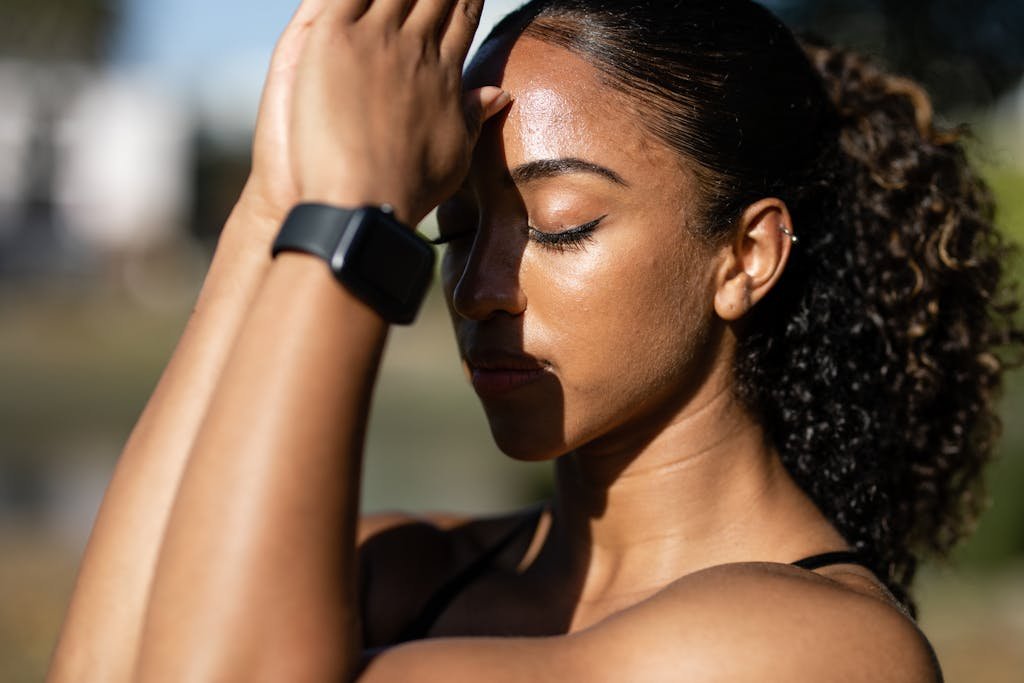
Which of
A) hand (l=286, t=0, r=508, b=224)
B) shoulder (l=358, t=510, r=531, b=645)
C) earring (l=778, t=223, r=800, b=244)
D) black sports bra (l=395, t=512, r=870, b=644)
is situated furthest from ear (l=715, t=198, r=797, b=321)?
shoulder (l=358, t=510, r=531, b=645)

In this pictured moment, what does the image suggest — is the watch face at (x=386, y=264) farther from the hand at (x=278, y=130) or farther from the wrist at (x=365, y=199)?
the hand at (x=278, y=130)

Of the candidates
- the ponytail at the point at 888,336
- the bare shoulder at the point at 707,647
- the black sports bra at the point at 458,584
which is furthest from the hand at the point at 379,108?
the black sports bra at the point at 458,584

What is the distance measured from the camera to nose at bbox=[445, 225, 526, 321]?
2.35 meters

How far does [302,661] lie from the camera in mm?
1709

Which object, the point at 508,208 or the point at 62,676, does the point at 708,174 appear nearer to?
the point at 508,208

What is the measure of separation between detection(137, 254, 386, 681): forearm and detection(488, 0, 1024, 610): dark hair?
3.04 feet

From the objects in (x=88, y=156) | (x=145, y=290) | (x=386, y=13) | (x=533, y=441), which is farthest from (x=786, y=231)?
(x=88, y=156)

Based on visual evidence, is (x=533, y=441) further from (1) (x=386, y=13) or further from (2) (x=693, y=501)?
(1) (x=386, y=13)

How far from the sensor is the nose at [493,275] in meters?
2.35

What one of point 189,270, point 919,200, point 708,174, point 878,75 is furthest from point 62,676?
point 189,270

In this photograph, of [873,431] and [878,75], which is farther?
[878,75]

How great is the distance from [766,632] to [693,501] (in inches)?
24.5

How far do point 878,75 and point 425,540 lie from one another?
174 centimetres

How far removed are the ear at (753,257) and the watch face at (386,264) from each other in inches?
34.5
